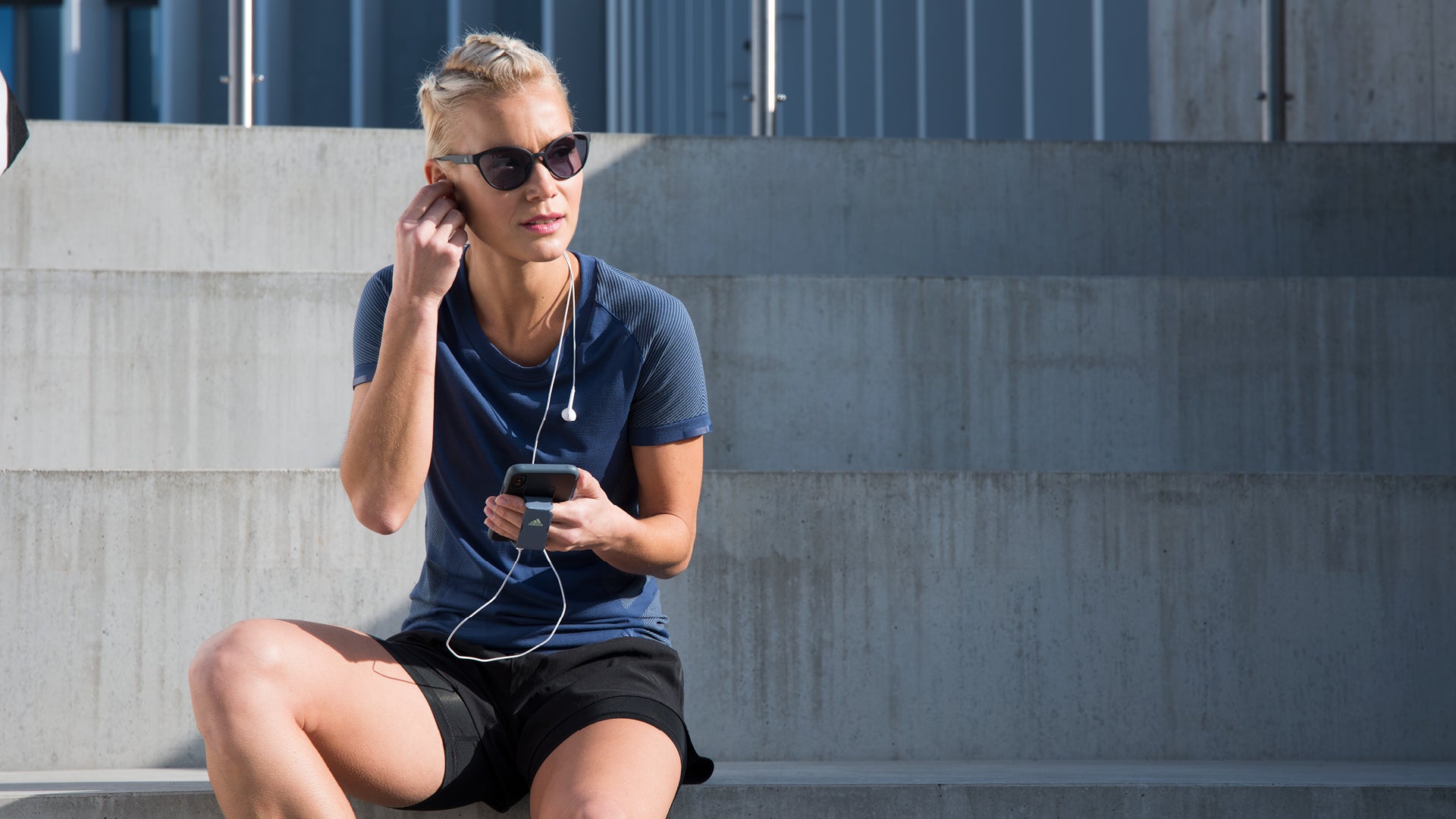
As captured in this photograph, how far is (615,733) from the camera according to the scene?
2.12 m

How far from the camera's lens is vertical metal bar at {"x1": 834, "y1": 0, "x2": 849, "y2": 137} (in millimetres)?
11000

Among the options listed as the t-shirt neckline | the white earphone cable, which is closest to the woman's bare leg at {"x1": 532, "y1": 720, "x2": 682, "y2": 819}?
the white earphone cable

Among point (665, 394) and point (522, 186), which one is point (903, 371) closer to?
point (665, 394)

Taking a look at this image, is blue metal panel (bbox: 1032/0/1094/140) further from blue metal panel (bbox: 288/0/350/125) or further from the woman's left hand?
blue metal panel (bbox: 288/0/350/125)

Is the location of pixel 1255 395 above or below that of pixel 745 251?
below

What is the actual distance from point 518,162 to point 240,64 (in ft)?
13.9

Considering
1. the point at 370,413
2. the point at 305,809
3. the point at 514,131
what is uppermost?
the point at 514,131

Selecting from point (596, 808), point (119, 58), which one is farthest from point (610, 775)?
point (119, 58)

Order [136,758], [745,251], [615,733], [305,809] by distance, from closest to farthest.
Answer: [305,809]
[615,733]
[136,758]
[745,251]

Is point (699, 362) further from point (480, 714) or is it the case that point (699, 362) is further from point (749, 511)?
point (749, 511)

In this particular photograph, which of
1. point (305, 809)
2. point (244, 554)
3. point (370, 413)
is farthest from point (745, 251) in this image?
point (305, 809)

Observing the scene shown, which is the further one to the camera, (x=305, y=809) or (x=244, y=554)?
(x=244, y=554)

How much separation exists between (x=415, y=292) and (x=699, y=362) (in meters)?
0.48

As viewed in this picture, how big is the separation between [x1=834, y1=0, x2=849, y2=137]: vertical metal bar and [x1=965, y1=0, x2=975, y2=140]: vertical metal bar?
1.56 meters
